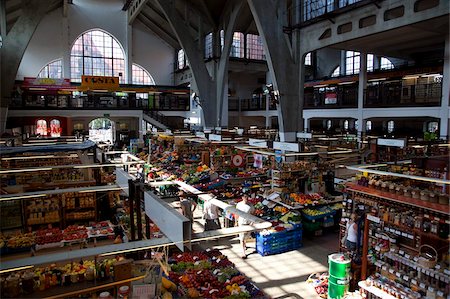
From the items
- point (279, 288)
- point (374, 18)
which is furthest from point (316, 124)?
point (279, 288)

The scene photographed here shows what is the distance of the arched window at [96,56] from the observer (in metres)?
29.4

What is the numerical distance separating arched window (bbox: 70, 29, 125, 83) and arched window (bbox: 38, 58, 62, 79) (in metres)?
0.94

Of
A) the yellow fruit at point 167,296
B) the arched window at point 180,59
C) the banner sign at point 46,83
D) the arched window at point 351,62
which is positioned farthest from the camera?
the arched window at point 180,59

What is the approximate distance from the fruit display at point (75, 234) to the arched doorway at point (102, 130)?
24741 millimetres

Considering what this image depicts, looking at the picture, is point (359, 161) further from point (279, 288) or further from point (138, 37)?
point (138, 37)

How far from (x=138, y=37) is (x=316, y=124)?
1806cm

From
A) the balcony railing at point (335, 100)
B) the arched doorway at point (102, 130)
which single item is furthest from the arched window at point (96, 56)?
the balcony railing at point (335, 100)

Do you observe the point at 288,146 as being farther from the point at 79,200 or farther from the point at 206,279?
the point at 79,200

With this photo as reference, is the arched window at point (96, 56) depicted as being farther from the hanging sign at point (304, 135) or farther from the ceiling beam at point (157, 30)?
the hanging sign at point (304, 135)

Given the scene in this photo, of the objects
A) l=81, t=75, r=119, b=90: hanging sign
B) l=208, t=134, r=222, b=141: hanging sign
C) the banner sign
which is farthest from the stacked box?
the banner sign

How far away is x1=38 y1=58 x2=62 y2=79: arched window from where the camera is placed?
92.8 ft

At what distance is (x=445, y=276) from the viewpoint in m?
4.83

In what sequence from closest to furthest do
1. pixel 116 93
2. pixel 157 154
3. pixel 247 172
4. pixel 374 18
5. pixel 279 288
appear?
pixel 279 288 → pixel 374 18 → pixel 247 172 → pixel 157 154 → pixel 116 93

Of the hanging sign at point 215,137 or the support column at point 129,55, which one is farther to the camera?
the support column at point 129,55
